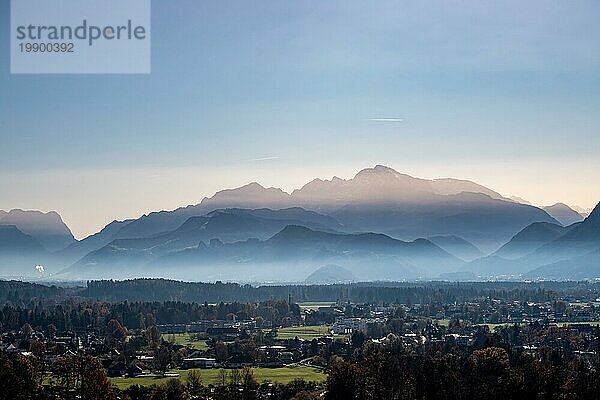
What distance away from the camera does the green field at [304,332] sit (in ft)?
191

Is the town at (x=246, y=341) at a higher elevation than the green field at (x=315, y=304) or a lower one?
lower

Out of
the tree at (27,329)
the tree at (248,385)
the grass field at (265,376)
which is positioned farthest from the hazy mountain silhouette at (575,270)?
the tree at (248,385)

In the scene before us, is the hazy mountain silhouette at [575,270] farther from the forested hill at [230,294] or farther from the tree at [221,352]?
the tree at [221,352]

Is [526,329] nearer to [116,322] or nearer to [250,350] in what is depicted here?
[250,350]

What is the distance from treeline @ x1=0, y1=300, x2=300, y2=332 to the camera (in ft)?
207

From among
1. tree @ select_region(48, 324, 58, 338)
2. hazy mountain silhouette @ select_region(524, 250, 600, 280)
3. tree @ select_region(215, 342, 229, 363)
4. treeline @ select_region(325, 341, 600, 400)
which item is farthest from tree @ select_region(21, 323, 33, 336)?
hazy mountain silhouette @ select_region(524, 250, 600, 280)

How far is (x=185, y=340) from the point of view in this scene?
57.2 metres

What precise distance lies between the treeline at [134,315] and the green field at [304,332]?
3.30 metres

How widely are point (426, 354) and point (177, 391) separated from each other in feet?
48.0

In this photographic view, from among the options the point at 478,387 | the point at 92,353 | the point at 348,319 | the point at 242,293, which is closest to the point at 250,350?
the point at 92,353

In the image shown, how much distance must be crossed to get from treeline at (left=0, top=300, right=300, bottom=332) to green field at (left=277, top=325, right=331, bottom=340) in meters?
3.30

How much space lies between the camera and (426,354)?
43594 mm

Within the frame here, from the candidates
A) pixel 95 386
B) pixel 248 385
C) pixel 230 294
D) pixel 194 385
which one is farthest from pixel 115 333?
pixel 230 294

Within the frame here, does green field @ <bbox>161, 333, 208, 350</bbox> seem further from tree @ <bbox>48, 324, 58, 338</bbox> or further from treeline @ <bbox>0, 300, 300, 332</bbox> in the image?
tree @ <bbox>48, 324, 58, 338</bbox>
